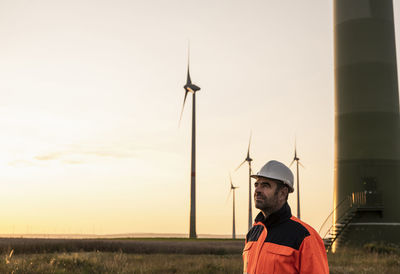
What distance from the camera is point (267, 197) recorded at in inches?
195

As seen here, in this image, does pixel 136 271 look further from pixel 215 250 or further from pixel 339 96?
pixel 339 96

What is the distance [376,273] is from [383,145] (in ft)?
59.5

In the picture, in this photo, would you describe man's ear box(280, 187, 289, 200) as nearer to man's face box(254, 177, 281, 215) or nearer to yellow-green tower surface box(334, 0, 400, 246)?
man's face box(254, 177, 281, 215)

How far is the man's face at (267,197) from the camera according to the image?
4.94 m

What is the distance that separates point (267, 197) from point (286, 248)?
1.93 feet

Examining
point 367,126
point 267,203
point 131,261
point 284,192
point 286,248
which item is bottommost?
point 131,261

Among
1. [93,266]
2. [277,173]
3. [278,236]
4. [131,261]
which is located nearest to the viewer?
[278,236]

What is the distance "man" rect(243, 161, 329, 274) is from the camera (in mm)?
4535

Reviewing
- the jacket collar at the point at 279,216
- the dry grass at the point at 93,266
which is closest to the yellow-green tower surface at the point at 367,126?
the dry grass at the point at 93,266

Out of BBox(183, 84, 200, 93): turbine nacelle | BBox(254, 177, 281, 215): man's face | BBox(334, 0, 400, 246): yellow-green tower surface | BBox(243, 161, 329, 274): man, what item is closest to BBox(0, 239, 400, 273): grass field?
BBox(334, 0, 400, 246): yellow-green tower surface

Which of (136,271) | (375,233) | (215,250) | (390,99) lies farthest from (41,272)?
(390,99)

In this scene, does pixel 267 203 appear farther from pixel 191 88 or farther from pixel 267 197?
pixel 191 88

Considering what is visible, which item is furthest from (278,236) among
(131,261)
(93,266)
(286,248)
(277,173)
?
(131,261)

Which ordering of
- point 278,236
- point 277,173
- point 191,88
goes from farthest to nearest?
point 191,88 < point 277,173 < point 278,236
